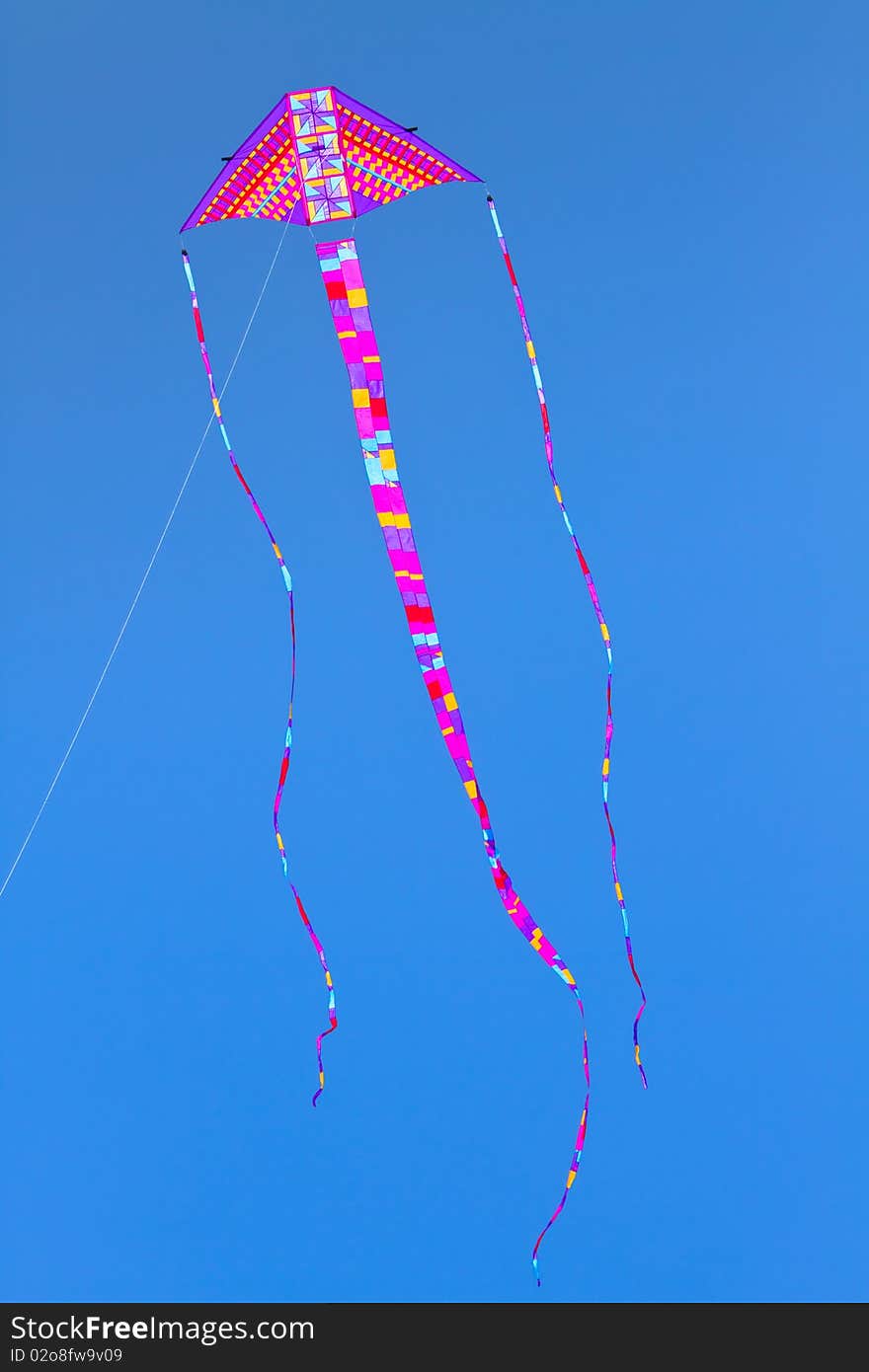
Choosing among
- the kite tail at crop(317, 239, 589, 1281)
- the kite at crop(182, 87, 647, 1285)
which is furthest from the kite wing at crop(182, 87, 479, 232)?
the kite tail at crop(317, 239, 589, 1281)

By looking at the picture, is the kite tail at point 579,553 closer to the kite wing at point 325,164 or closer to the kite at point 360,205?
the kite at point 360,205

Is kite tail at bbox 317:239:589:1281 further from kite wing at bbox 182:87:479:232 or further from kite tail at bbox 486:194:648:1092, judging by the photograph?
kite tail at bbox 486:194:648:1092

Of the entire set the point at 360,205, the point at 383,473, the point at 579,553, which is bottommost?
the point at 579,553

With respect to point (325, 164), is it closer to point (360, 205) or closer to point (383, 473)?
point (360, 205)

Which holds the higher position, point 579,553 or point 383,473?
point 383,473

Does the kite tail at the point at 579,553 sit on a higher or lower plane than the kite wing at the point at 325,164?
lower

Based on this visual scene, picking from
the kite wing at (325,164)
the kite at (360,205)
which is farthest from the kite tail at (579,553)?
the kite wing at (325,164)

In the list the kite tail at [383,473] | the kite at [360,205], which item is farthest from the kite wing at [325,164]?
the kite tail at [383,473]

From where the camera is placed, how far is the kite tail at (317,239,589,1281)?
255cm

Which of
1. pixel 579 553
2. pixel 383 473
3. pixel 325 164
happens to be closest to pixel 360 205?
pixel 325 164

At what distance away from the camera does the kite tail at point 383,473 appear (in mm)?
2549

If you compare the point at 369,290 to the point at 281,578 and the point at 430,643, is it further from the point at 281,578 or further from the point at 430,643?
the point at 430,643

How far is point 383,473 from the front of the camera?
8.55ft
